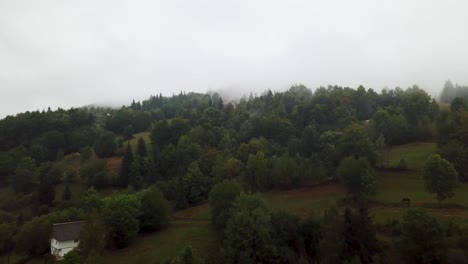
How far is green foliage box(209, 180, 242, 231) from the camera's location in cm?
5631

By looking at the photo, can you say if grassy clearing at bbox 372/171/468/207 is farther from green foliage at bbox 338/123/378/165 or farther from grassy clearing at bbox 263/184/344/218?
grassy clearing at bbox 263/184/344/218

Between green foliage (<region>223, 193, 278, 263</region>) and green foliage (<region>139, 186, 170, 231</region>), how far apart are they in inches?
701

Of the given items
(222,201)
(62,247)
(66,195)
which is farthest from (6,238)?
(222,201)

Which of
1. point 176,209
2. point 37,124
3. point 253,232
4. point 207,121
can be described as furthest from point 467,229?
point 37,124

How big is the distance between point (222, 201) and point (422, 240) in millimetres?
28065

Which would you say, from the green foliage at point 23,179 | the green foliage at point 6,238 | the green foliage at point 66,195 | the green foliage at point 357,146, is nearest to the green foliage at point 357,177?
the green foliage at point 357,146

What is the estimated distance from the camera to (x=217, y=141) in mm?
107875

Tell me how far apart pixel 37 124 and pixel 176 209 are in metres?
77.9

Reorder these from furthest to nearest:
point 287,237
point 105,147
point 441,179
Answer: point 105,147 → point 441,179 → point 287,237

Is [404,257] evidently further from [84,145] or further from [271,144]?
[84,145]

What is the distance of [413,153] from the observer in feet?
274

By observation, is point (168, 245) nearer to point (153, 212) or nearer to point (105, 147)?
point (153, 212)

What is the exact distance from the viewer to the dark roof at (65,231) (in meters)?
61.0

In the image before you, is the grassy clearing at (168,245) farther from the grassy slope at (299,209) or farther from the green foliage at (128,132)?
the green foliage at (128,132)
